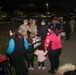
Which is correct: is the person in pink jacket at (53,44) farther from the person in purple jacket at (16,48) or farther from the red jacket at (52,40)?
the person in purple jacket at (16,48)

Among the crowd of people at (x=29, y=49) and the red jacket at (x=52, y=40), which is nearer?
the crowd of people at (x=29, y=49)

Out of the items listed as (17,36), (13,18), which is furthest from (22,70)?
(13,18)

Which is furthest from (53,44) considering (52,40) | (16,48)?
(16,48)

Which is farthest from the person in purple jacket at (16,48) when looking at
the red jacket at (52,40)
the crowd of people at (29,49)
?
the red jacket at (52,40)

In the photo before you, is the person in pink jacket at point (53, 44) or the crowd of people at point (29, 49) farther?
the person in pink jacket at point (53, 44)

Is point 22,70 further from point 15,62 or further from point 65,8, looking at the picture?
point 65,8

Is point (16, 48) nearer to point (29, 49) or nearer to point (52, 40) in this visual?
point (52, 40)

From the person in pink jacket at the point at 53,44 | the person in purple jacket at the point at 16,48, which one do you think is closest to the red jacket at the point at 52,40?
the person in pink jacket at the point at 53,44

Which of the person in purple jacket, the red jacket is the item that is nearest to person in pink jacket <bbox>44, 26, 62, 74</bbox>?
the red jacket

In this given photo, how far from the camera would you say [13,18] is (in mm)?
77812

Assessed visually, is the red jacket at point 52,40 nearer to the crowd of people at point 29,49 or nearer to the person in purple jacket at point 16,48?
the crowd of people at point 29,49

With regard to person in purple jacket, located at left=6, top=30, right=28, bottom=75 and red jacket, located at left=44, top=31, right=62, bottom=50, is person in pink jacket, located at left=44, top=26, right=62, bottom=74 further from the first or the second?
person in purple jacket, located at left=6, top=30, right=28, bottom=75

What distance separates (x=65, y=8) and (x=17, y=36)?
319ft

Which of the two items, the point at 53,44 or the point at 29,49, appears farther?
the point at 29,49
